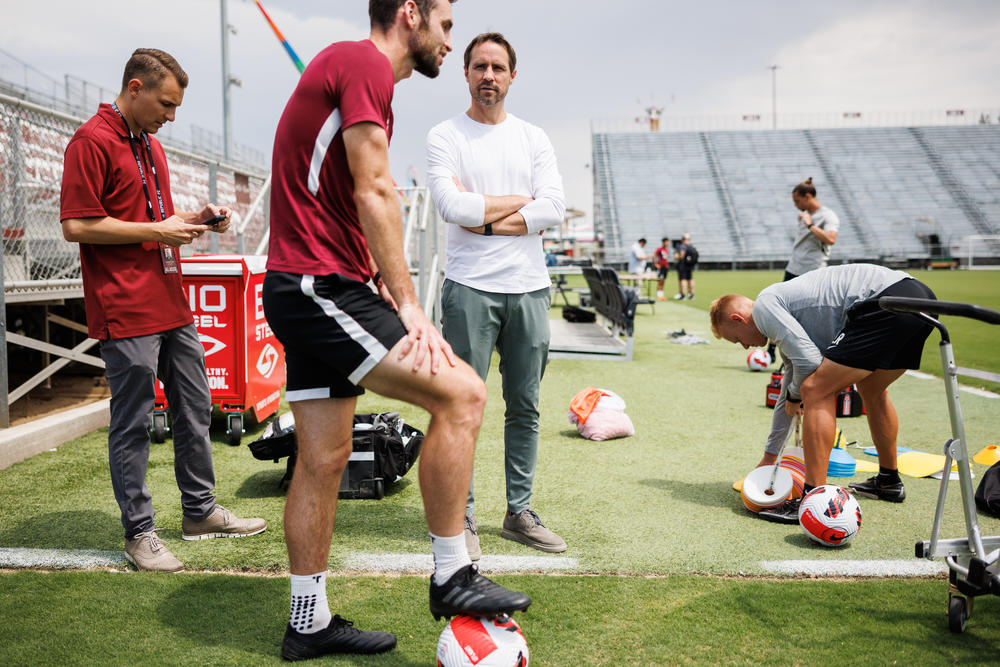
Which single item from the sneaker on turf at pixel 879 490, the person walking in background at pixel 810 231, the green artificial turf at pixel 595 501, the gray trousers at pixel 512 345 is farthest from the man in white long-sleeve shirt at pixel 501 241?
the person walking in background at pixel 810 231

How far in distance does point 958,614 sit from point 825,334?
1.69m

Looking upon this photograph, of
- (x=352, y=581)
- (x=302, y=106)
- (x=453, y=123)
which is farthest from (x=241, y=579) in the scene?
(x=453, y=123)

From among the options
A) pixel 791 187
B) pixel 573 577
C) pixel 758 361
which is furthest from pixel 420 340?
pixel 791 187

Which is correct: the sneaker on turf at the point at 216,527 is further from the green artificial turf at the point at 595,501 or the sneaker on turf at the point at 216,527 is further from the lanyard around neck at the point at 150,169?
the lanyard around neck at the point at 150,169

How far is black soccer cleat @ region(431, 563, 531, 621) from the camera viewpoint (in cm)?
224

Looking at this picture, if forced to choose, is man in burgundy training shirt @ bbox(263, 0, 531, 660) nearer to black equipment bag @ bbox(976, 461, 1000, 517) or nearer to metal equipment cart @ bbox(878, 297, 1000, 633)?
metal equipment cart @ bbox(878, 297, 1000, 633)

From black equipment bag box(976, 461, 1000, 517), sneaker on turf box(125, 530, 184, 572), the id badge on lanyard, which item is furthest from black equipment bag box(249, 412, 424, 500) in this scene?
black equipment bag box(976, 461, 1000, 517)

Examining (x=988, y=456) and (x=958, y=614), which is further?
(x=988, y=456)

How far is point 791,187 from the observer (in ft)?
160

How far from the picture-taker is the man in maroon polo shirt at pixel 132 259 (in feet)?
10.6

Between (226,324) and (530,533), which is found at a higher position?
(226,324)

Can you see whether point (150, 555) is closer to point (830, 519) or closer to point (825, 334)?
point (830, 519)

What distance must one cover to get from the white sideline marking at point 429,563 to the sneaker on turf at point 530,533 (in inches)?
3.5

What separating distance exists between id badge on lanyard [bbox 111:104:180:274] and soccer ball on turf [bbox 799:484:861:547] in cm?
321
